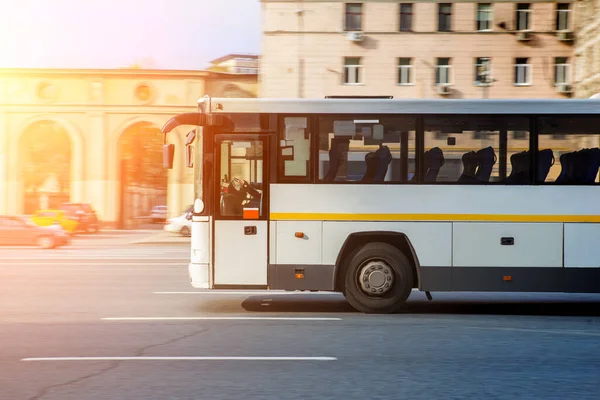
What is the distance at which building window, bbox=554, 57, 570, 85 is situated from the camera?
155 ft

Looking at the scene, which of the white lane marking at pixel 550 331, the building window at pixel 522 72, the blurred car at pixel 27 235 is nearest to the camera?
the white lane marking at pixel 550 331

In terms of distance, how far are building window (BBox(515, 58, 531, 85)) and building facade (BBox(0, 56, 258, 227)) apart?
16535 mm

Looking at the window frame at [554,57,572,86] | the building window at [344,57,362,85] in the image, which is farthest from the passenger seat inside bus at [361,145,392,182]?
the window frame at [554,57,572,86]

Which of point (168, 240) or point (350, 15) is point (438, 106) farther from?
point (350, 15)

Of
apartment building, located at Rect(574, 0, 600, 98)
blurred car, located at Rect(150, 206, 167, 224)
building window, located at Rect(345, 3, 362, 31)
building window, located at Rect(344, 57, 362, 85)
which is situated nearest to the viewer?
apartment building, located at Rect(574, 0, 600, 98)

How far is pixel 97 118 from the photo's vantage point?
180 feet

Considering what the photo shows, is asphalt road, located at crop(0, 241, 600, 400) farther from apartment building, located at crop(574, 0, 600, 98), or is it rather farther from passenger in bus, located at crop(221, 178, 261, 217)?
apartment building, located at crop(574, 0, 600, 98)

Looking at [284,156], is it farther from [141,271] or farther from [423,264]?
[141,271]

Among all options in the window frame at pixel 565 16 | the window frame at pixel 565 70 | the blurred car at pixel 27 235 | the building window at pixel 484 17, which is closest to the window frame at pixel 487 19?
the building window at pixel 484 17

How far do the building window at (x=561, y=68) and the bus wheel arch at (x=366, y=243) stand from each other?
38.8m

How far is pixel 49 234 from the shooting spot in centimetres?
3072

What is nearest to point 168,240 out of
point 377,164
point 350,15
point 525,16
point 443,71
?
point 350,15

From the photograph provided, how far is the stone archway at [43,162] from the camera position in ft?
182

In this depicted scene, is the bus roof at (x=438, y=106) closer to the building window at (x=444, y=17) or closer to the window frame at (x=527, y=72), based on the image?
the building window at (x=444, y=17)
